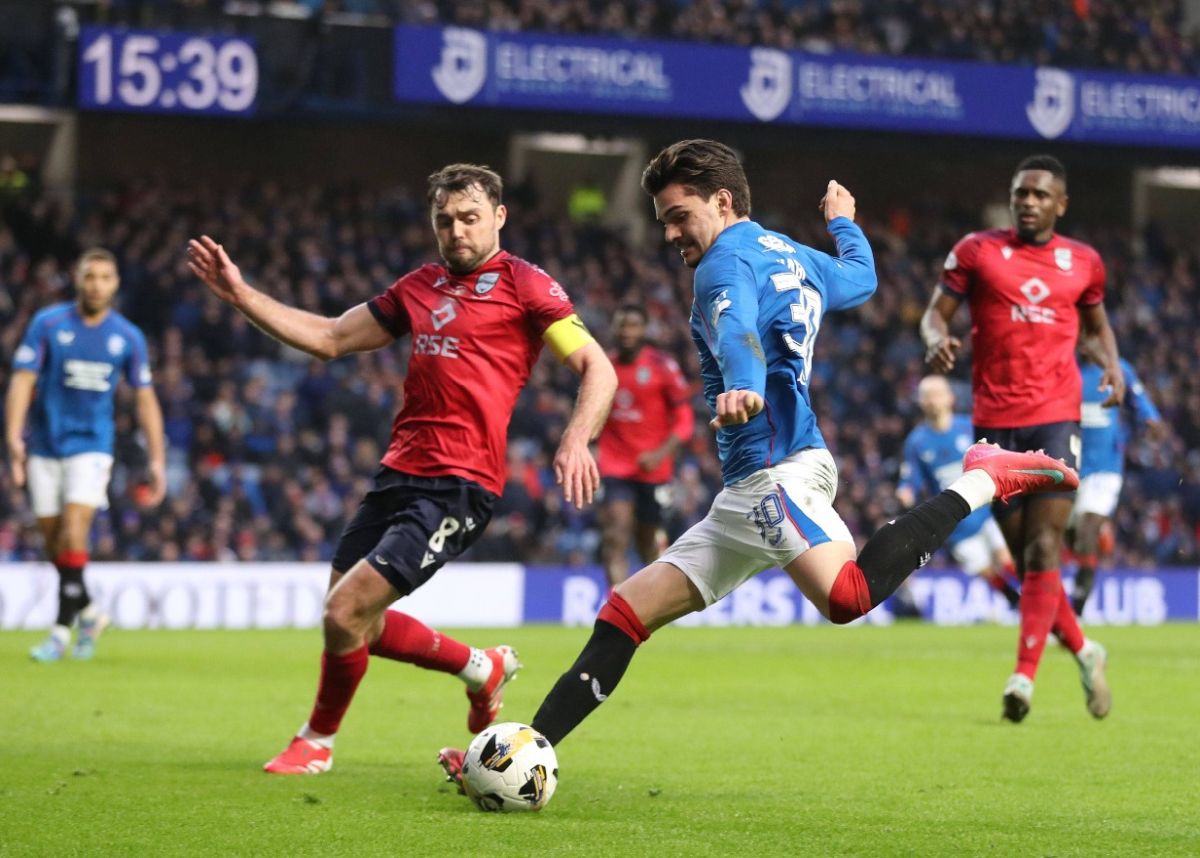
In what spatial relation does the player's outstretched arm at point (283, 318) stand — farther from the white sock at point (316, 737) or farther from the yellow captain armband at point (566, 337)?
the white sock at point (316, 737)

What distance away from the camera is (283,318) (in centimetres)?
656

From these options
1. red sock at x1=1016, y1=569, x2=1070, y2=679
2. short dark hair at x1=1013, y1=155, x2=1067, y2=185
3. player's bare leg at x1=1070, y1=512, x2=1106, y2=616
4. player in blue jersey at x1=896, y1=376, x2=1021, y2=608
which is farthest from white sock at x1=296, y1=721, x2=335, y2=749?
player in blue jersey at x1=896, y1=376, x2=1021, y2=608

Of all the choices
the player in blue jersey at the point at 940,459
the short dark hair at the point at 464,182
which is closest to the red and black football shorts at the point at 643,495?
the player in blue jersey at the point at 940,459

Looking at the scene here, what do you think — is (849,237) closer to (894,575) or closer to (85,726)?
(894,575)

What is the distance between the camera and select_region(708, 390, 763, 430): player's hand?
528 centimetres

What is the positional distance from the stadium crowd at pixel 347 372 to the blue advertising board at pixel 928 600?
2.74 feet

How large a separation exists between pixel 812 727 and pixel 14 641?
8.38 metres

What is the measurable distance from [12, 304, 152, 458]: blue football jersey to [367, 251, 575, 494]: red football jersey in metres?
5.70

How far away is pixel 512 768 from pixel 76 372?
722 cm

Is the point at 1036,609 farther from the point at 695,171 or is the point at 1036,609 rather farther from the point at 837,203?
the point at 695,171

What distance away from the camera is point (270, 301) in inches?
255

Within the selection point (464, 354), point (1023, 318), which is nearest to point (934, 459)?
point (1023, 318)

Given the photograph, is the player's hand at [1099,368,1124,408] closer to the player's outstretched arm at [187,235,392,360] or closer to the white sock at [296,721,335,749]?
the player's outstretched arm at [187,235,392,360]

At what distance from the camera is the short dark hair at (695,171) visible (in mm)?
5980
